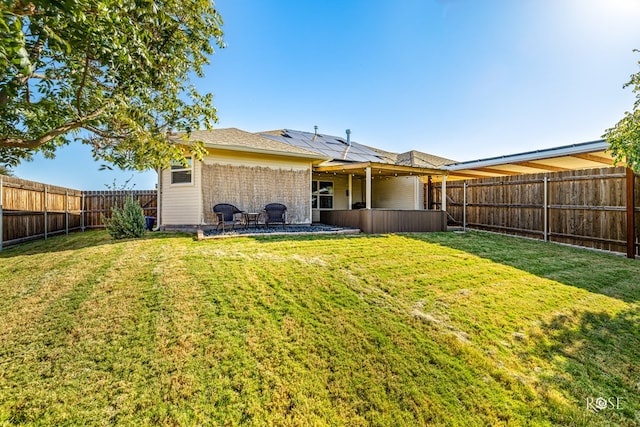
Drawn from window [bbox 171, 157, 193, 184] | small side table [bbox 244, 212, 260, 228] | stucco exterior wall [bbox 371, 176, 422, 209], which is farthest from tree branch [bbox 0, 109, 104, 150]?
stucco exterior wall [bbox 371, 176, 422, 209]

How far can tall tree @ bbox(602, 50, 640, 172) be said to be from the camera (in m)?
5.04

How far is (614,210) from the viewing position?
8.41 meters

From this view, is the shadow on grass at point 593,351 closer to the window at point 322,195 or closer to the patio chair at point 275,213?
the patio chair at point 275,213

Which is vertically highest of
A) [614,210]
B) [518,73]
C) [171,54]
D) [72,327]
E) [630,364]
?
[518,73]

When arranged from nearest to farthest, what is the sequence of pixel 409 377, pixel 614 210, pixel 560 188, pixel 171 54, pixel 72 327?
1. pixel 409 377
2. pixel 72 327
3. pixel 171 54
4. pixel 614 210
5. pixel 560 188

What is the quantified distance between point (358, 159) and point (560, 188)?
8.42 m

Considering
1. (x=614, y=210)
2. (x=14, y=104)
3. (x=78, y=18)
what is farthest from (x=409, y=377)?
(x=614, y=210)

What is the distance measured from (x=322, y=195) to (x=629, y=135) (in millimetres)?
10950

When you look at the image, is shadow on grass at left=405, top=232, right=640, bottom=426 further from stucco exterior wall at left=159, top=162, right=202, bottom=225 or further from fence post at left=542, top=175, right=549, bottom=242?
stucco exterior wall at left=159, top=162, right=202, bottom=225

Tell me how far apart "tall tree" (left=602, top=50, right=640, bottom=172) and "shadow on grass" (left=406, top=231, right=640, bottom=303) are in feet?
7.56

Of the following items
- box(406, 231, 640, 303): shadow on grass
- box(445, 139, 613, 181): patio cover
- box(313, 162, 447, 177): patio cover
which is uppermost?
box(445, 139, 613, 181): patio cover

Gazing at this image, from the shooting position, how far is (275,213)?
10.7m

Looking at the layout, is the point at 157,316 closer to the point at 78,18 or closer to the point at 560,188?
the point at 78,18

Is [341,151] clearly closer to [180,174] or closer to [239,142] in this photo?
[239,142]
